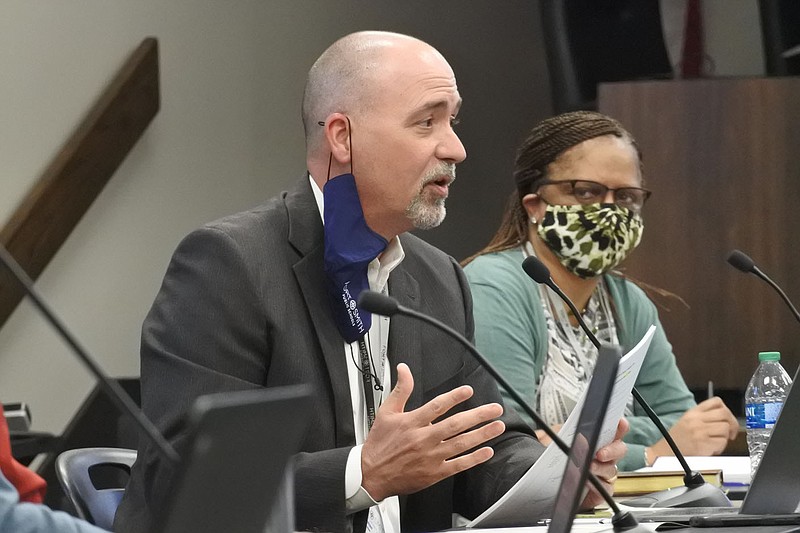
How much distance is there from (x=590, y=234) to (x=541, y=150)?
9.9 inches

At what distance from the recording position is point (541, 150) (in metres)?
2.80

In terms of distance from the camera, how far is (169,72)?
3.96m

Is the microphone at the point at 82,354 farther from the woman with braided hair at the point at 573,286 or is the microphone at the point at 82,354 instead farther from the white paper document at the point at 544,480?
the woman with braided hair at the point at 573,286

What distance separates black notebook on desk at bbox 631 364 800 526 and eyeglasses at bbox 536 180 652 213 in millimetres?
1181

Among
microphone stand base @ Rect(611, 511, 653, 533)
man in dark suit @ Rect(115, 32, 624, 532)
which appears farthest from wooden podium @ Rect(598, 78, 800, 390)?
microphone stand base @ Rect(611, 511, 653, 533)

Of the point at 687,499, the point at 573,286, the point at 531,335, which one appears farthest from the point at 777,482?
the point at 573,286

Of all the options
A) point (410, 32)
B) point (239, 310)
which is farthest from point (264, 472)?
point (410, 32)

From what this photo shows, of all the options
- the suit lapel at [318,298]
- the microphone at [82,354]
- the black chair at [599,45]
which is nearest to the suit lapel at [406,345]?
the suit lapel at [318,298]

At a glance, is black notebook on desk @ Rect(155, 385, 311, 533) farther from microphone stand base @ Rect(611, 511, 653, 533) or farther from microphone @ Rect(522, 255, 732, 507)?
microphone @ Rect(522, 255, 732, 507)

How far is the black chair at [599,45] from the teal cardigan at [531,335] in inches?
58.8

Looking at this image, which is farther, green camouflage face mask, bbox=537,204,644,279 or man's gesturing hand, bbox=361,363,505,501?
green camouflage face mask, bbox=537,204,644,279

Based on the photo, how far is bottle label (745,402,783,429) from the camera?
7.46ft

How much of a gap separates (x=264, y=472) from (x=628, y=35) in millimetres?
3681

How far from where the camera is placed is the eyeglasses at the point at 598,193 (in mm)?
2709
